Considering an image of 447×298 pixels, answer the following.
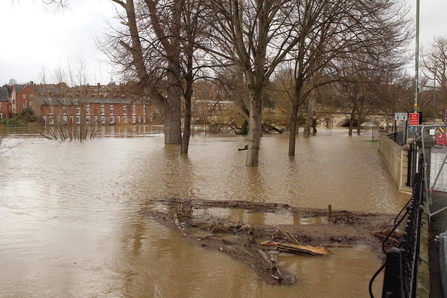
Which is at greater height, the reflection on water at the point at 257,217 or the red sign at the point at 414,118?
the red sign at the point at 414,118

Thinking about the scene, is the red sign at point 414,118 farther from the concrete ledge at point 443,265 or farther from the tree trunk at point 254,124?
the concrete ledge at point 443,265

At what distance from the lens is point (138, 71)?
20125 mm

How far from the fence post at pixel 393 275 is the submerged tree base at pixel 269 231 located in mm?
3218

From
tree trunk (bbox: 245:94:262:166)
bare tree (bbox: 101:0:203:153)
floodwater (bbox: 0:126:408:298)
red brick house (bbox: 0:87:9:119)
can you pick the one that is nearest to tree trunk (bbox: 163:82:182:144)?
bare tree (bbox: 101:0:203:153)

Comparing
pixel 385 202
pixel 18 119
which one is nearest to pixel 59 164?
pixel 385 202

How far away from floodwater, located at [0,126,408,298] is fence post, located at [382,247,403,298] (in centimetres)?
294

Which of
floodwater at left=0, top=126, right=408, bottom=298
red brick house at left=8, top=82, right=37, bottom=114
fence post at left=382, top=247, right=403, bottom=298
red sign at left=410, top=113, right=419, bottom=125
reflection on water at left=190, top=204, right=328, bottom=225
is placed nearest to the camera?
fence post at left=382, top=247, right=403, bottom=298

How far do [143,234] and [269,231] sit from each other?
2.35 meters

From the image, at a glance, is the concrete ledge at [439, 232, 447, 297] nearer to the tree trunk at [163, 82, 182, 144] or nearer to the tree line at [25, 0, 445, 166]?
the tree line at [25, 0, 445, 166]

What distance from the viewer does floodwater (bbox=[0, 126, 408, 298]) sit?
17.4 ft

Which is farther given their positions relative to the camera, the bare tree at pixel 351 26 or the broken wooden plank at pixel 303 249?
the bare tree at pixel 351 26

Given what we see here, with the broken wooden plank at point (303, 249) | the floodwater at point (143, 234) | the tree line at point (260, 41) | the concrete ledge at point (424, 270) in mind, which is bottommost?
the floodwater at point (143, 234)

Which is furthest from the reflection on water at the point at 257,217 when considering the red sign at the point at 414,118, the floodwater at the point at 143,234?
the red sign at the point at 414,118

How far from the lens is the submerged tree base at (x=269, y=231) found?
20.5 ft
